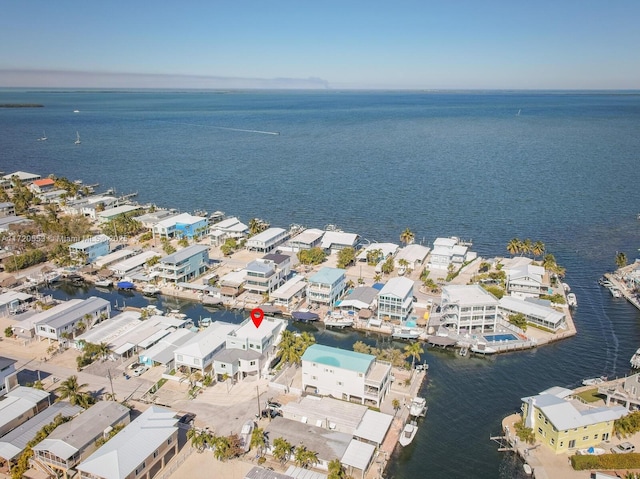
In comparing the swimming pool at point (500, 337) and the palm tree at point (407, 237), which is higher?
the palm tree at point (407, 237)

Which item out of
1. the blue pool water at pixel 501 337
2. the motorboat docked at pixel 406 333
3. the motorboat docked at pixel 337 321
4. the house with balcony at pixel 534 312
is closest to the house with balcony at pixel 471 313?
the blue pool water at pixel 501 337

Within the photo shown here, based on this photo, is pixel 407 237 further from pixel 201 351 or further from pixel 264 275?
pixel 201 351

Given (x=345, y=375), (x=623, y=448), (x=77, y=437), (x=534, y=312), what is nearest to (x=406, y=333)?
(x=345, y=375)

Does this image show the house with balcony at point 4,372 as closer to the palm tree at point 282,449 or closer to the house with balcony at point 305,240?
the palm tree at point 282,449

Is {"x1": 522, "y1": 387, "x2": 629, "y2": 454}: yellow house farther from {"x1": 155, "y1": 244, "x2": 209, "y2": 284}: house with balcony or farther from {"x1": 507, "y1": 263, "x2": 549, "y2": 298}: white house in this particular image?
{"x1": 155, "y1": 244, "x2": 209, "y2": 284}: house with balcony

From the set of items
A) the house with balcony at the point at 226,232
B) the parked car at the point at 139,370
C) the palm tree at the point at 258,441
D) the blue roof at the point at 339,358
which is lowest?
the parked car at the point at 139,370

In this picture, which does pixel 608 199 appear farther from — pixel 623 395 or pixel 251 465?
pixel 251 465
